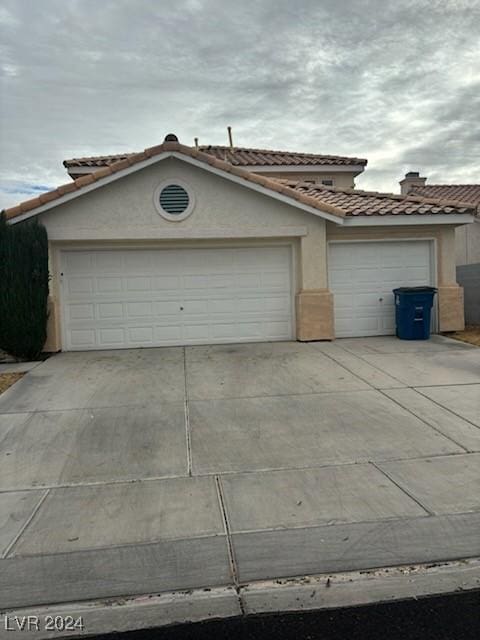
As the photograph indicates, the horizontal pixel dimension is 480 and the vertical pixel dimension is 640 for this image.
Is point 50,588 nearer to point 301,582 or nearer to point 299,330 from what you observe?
point 301,582

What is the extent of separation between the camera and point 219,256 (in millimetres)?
11938

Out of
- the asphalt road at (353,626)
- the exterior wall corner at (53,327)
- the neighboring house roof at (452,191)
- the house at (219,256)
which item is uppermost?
the neighboring house roof at (452,191)

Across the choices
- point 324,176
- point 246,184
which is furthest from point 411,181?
point 246,184

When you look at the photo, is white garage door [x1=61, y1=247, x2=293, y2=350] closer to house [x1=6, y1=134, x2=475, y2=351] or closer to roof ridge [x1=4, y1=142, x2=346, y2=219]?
house [x1=6, y1=134, x2=475, y2=351]

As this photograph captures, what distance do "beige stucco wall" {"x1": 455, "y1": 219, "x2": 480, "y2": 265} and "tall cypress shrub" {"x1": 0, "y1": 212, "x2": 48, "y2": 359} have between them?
13158 mm

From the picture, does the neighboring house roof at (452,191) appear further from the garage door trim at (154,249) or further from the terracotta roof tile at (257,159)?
the garage door trim at (154,249)

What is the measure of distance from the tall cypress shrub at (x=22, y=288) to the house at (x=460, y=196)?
10.1 metres

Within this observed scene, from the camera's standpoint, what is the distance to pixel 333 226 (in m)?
12.2

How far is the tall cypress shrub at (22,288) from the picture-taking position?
10.2m

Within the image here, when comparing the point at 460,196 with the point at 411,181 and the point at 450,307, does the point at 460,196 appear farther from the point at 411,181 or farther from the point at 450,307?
the point at 450,307

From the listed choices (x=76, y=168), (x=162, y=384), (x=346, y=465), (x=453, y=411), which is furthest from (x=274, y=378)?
(x=76, y=168)

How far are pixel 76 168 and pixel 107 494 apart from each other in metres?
15.2

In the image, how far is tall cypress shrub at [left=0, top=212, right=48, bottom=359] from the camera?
33.6 feet

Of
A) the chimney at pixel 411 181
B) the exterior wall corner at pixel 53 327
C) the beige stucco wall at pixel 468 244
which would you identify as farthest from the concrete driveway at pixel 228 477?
the chimney at pixel 411 181
